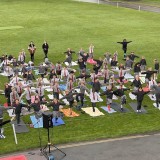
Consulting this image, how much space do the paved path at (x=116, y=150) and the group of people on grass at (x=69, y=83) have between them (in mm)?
3261

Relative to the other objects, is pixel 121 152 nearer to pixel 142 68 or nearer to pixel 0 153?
pixel 0 153

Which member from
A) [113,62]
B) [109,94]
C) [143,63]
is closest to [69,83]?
[109,94]

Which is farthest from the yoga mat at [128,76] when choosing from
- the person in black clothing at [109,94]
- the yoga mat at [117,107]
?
the person in black clothing at [109,94]

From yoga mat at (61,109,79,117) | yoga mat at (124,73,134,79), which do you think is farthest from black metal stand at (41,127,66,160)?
yoga mat at (124,73,134,79)

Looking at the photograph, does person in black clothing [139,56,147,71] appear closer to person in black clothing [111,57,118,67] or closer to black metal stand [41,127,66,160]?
person in black clothing [111,57,118,67]

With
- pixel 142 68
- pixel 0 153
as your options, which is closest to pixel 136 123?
pixel 0 153

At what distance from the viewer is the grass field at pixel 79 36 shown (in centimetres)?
2045

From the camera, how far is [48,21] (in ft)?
183

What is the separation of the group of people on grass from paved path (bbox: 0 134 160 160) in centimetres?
326

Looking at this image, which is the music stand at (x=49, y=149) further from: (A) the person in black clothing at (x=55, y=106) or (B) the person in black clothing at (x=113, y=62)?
(B) the person in black clothing at (x=113, y=62)

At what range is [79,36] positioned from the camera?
153ft

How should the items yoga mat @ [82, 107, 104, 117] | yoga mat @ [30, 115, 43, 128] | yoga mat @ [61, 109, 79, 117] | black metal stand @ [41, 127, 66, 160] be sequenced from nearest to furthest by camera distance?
black metal stand @ [41, 127, 66, 160] → yoga mat @ [30, 115, 43, 128] → yoga mat @ [61, 109, 79, 117] → yoga mat @ [82, 107, 104, 117]

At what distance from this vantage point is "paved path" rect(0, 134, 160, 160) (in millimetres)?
17812

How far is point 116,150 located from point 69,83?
7454 millimetres
